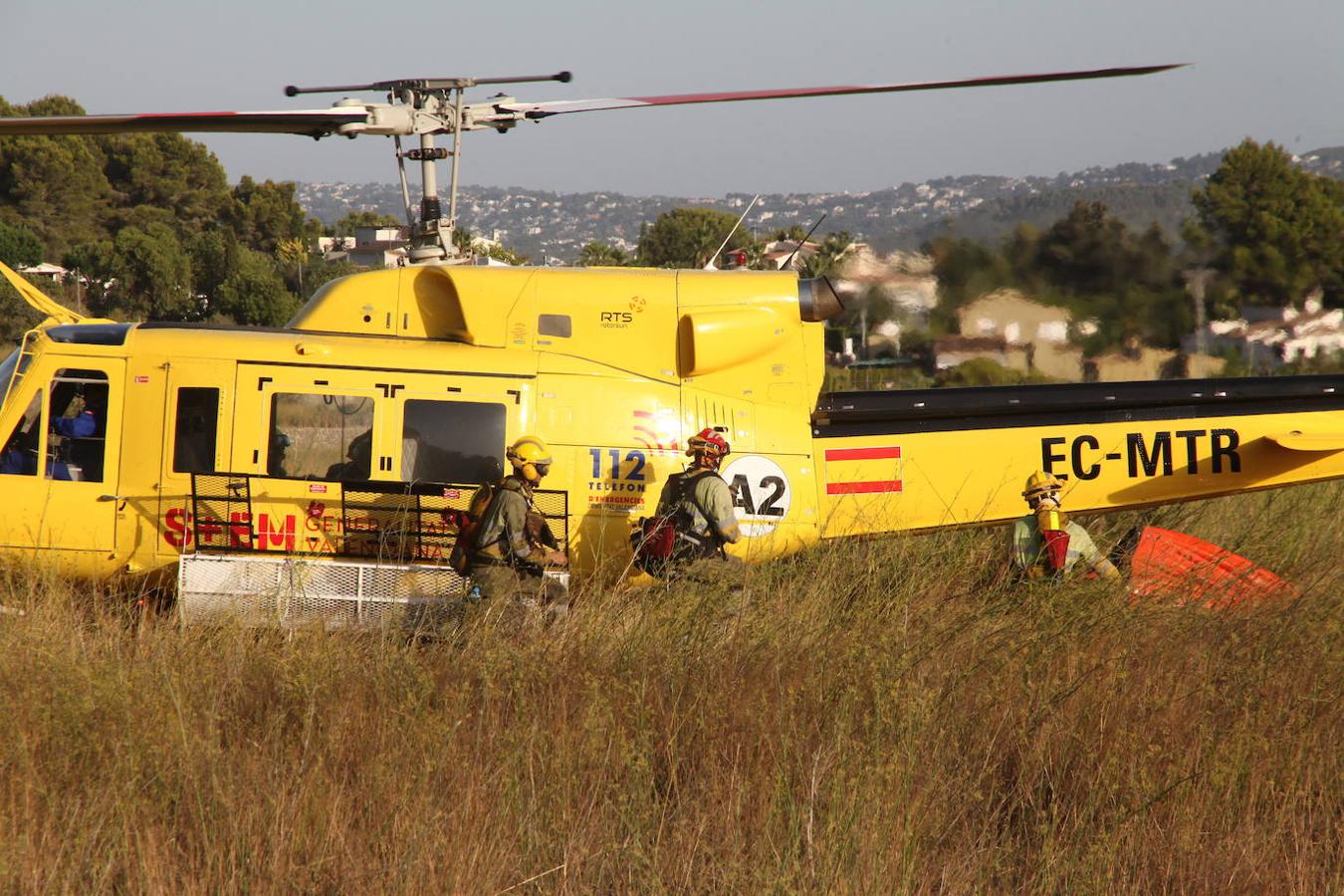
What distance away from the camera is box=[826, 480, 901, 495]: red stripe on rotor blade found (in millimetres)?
8828

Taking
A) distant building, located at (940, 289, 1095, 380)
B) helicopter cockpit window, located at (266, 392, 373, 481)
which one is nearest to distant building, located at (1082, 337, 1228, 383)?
distant building, located at (940, 289, 1095, 380)

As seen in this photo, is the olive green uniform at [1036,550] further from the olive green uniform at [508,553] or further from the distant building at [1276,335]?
the olive green uniform at [508,553]

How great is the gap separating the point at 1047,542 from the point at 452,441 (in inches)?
161

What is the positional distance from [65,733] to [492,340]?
411 centimetres

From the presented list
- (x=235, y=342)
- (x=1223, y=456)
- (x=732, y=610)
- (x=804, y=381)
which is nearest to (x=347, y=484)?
(x=235, y=342)

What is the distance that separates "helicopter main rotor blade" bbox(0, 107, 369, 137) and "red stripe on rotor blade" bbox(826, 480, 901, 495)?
13.6 feet

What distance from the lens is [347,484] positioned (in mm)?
7949

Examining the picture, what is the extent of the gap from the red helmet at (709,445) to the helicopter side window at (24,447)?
4346mm

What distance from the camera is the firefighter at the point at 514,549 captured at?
7.43 meters

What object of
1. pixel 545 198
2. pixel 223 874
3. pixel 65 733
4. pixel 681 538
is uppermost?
pixel 545 198

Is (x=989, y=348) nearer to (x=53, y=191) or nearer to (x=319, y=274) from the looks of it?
(x=319, y=274)

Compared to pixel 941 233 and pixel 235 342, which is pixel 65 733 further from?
pixel 941 233

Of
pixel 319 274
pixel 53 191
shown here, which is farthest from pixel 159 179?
pixel 319 274

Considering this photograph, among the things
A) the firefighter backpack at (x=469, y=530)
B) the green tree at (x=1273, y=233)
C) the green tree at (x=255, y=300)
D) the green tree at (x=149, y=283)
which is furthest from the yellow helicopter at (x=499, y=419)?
the green tree at (x=149, y=283)
